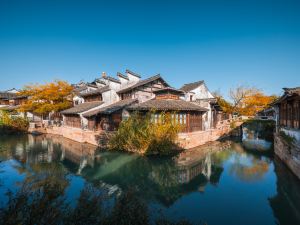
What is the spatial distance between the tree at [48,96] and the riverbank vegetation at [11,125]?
2470 mm

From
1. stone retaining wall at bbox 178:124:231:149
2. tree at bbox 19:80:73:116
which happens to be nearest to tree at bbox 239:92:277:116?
stone retaining wall at bbox 178:124:231:149

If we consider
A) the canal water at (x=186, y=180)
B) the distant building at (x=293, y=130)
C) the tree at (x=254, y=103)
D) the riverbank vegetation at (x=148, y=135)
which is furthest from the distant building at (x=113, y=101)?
the tree at (x=254, y=103)

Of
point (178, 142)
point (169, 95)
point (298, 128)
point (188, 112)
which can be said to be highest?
point (169, 95)

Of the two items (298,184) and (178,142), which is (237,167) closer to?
(298,184)

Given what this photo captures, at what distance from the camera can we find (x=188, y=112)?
18.6 m

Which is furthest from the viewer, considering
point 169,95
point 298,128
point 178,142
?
point 169,95

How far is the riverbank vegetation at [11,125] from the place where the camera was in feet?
88.3

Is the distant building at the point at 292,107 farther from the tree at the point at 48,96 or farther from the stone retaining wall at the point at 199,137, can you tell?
the tree at the point at 48,96

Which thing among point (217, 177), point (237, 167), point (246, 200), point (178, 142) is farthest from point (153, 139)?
point (246, 200)

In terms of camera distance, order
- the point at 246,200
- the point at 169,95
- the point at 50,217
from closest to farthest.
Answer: the point at 50,217
the point at 246,200
the point at 169,95

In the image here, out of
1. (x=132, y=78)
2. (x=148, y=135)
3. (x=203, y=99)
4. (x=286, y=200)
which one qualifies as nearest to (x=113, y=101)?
(x=132, y=78)

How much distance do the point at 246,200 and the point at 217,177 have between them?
306 cm

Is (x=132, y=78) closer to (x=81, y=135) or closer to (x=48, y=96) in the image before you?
(x=81, y=135)

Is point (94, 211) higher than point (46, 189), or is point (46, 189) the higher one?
point (46, 189)
